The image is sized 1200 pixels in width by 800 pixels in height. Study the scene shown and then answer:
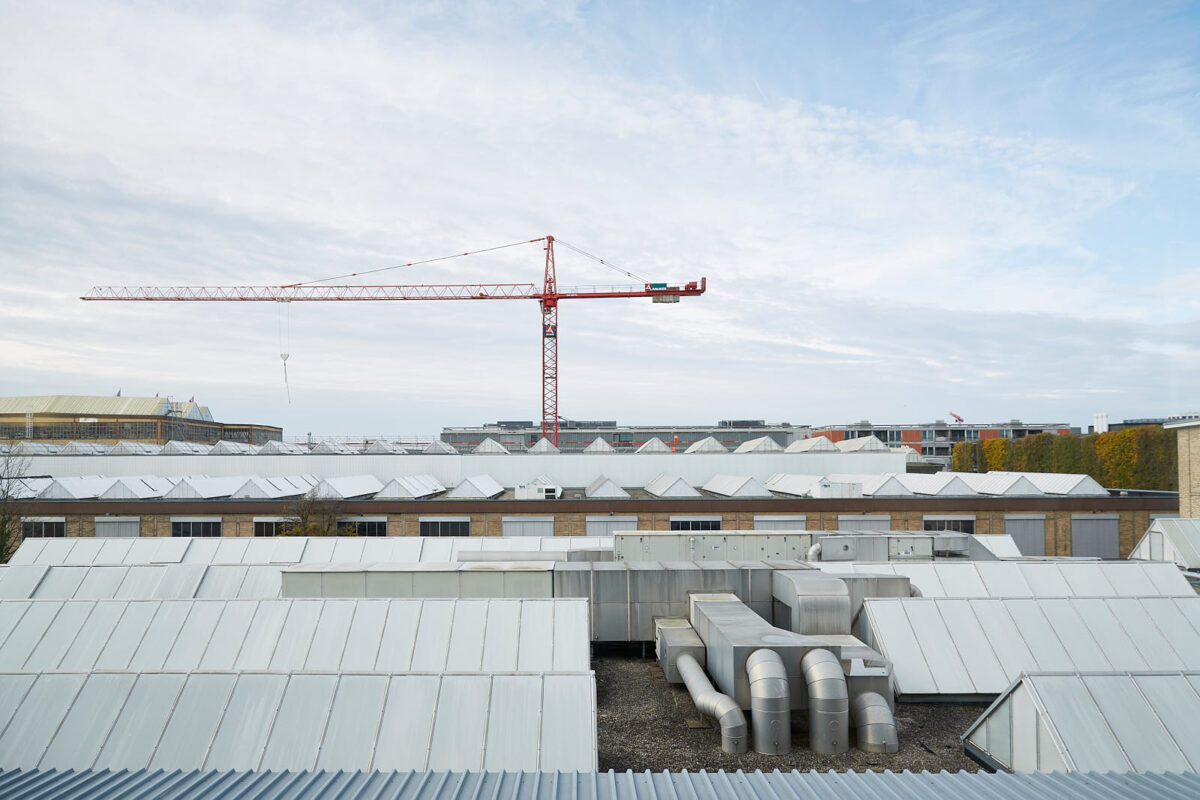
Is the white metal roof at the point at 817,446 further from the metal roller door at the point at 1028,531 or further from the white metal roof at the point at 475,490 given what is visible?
the white metal roof at the point at 475,490

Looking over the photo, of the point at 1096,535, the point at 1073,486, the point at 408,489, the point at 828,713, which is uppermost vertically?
the point at 1073,486

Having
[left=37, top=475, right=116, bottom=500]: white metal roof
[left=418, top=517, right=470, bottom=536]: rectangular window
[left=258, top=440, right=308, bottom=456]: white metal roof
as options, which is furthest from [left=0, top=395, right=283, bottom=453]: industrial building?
[left=418, top=517, right=470, bottom=536]: rectangular window

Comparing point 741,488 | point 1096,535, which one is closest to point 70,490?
point 741,488

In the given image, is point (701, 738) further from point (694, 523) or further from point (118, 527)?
point (118, 527)

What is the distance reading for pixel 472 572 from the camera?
21.7 m

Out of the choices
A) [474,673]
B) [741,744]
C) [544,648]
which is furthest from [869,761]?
[474,673]

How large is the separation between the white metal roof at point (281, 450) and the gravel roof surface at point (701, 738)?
155ft

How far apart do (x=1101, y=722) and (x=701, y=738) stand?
7.40m

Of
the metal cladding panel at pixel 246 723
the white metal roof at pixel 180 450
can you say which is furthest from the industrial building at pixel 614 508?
the metal cladding panel at pixel 246 723

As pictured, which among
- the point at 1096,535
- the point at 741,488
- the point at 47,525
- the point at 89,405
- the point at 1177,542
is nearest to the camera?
the point at 1177,542

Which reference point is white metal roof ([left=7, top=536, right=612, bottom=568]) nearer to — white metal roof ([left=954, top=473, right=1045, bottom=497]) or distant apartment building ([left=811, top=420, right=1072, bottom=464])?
white metal roof ([left=954, top=473, right=1045, bottom=497])

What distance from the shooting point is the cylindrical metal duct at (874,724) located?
1470 cm

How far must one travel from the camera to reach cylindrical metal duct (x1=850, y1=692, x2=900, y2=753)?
14.7 metres

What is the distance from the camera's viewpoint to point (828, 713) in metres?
14.7
